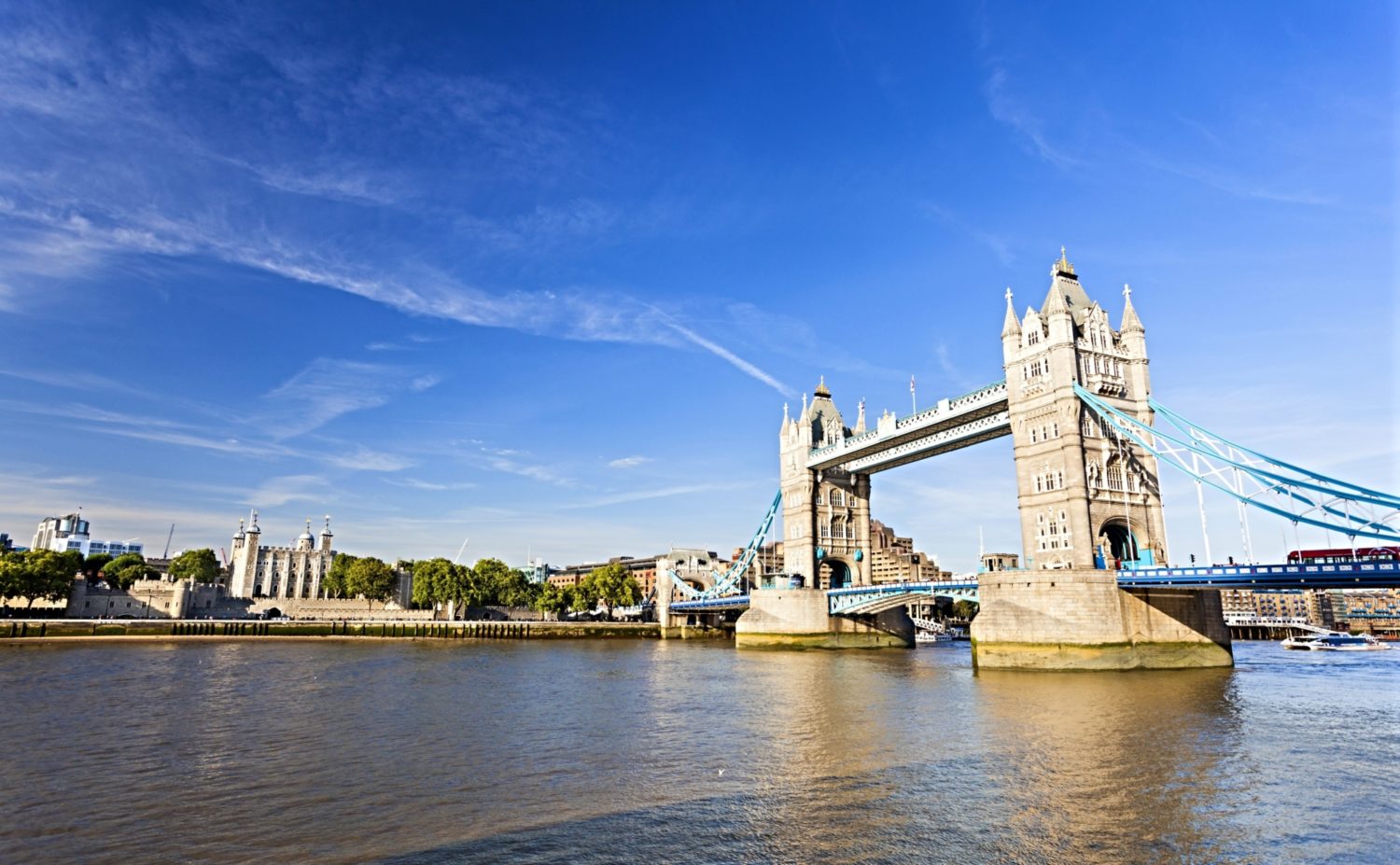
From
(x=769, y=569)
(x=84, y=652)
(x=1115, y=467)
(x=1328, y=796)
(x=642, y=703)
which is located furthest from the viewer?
(x=769, y=569)

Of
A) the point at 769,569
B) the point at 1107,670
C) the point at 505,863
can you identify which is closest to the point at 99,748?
the point at 505,863

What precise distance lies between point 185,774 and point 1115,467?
156ft

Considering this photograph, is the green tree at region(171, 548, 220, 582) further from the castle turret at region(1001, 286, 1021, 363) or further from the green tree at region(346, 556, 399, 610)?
the castle turret at region(1001, 286, 1021, 363)

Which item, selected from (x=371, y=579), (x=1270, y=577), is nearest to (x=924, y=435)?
(x=1270, y=577)

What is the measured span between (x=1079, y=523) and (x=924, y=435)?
18.8 meters

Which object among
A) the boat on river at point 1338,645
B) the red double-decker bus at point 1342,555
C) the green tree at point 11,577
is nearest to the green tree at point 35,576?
the green tree at point 11,577

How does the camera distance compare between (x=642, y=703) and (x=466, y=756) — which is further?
(x=642, y=703)

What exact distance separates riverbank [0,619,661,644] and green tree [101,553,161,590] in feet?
80.2

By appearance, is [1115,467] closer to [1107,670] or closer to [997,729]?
[1107,670]

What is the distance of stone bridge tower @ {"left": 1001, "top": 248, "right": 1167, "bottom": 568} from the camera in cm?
Result: 4662

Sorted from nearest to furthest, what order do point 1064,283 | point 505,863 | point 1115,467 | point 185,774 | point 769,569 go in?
point 505,863 < point 185,774 < point 1115,467 < point 1064,283 < point 769,569

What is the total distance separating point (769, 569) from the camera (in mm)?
148375

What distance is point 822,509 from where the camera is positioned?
75938 mm

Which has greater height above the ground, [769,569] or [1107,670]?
[769,569]
